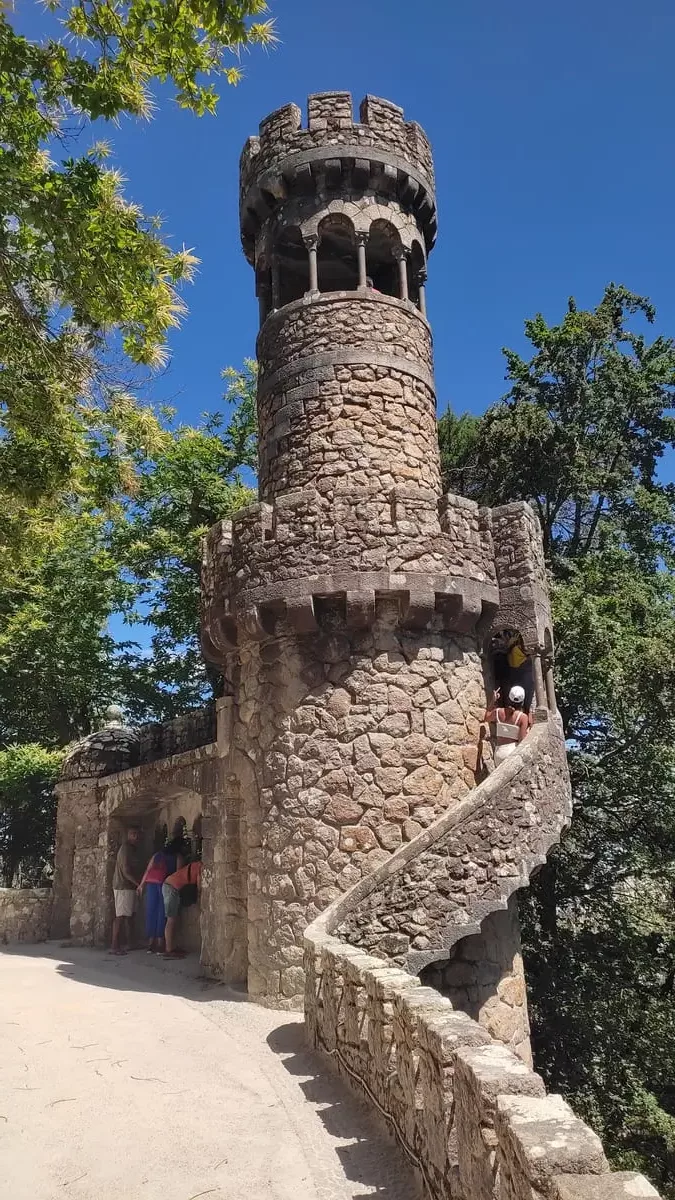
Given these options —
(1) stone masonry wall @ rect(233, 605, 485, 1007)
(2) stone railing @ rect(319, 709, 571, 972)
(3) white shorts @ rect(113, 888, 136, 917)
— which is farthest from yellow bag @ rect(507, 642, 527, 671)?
(3) white shorts @ rect(113, 888, 136, 917)

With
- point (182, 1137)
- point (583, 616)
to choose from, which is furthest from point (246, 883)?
point (583, 616)

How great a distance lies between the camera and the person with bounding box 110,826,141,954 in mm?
12672

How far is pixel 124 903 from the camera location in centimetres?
1284

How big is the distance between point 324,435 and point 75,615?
40.0ft

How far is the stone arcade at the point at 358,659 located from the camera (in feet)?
24.6

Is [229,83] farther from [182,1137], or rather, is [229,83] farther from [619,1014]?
[619,1014]

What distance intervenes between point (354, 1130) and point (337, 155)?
33.7ft

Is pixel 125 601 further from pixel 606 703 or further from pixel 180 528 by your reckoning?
pixel 606 703

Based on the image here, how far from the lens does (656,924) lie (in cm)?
1547

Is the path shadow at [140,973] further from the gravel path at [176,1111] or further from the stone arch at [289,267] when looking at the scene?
the stone arch at [289,267]

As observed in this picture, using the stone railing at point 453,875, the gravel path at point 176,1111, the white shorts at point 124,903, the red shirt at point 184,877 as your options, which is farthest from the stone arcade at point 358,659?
the white shorts at point 124,903

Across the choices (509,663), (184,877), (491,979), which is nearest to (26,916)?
(184,877)

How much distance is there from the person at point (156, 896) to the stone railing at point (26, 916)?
373 cm

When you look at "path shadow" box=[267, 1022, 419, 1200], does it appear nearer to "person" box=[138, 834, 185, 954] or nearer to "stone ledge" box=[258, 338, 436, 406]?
"person" box=[138, 834, 185, 954]
